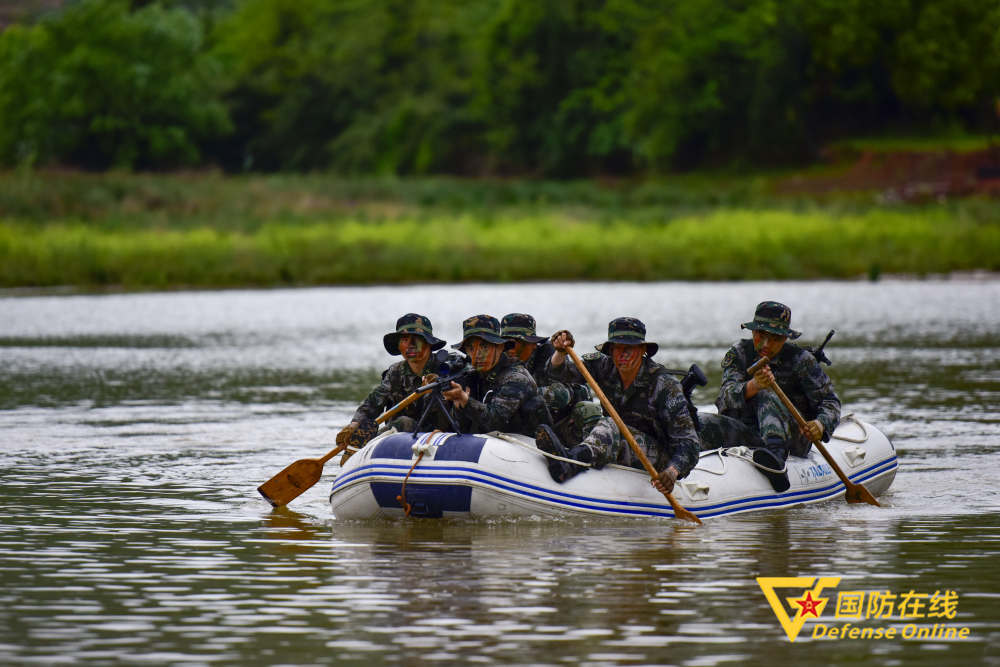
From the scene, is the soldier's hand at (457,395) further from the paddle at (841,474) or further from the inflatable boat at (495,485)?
the paddle at (841,474)

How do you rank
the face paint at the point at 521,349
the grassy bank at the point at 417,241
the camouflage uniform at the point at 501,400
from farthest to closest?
the grassy bank at the point at 417,241
the face paint at the point at 521,349
the camouflage uniform at the point at 501,400

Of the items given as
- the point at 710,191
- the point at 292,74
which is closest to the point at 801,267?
the point at 710,191

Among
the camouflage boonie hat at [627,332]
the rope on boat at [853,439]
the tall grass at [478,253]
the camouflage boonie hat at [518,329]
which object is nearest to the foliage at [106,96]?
the tall grass at [478,253]

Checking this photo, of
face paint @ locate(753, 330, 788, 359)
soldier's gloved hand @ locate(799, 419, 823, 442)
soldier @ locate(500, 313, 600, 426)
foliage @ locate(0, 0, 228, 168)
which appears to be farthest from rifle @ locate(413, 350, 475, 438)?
foliage @ locate(0, 0, 228, 168)

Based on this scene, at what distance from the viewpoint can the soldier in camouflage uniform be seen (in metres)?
13.6

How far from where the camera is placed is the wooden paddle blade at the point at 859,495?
46.6 ft

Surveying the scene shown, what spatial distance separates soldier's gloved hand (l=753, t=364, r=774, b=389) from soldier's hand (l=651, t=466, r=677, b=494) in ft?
3.29

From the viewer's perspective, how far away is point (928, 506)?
1405cm

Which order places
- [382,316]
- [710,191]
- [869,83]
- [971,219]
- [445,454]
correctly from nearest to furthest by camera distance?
[445,454] < [382,316] < [971,219] < [710,191] < [869,83]

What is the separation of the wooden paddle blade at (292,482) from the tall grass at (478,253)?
30.0 metres

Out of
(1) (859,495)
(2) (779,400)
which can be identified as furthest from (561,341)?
(1) (859,495)

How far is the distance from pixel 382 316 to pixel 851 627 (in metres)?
28.1

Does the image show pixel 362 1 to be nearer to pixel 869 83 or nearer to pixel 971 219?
pixel 869 83

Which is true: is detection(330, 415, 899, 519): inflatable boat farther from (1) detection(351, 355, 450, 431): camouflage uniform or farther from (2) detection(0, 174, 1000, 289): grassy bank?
(2) detection(0, 174, 1000, 289): grassy bank
